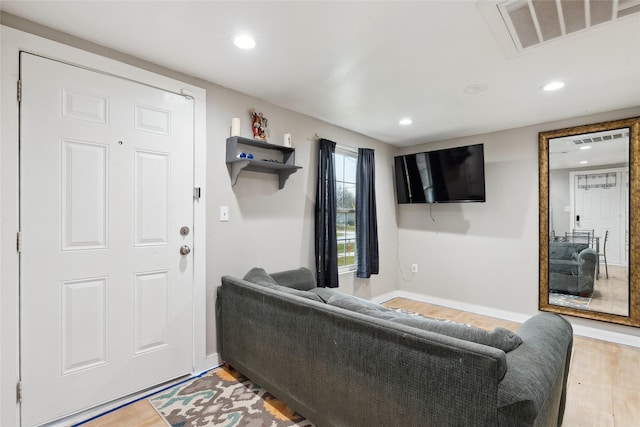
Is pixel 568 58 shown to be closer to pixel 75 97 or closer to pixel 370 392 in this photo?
pixel 370 392

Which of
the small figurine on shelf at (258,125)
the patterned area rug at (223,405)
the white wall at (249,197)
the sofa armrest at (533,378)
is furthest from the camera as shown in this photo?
the small figurine on shelf at (258,125)

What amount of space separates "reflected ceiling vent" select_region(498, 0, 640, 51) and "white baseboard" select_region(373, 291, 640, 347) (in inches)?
118

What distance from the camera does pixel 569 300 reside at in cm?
335

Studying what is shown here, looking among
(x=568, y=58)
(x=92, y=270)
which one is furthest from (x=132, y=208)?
(x=568, y=58)

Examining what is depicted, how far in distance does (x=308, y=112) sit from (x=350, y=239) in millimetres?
1651

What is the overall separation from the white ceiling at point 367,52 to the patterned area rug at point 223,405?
2258mm

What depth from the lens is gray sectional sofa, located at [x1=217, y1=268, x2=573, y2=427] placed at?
3.61 ft

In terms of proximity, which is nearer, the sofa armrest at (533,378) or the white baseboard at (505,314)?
the sofa armrest at (533,378)

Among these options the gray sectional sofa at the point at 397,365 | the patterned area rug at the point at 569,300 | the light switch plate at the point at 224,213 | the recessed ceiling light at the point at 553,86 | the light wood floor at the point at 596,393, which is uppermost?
the recessed ceiling light at the point at 553,86

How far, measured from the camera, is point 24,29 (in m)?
1.68

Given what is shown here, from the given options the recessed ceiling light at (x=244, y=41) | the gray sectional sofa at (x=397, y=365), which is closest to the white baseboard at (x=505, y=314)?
the gray sectional sofa at (x=397, y=365)

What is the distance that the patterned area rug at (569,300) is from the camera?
3267mm

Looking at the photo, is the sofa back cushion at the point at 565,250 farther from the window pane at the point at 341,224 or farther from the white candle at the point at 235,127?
the white candle at the point at 235,127

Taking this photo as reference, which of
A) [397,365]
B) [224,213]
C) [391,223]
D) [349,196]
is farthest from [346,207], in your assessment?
[397,365]
